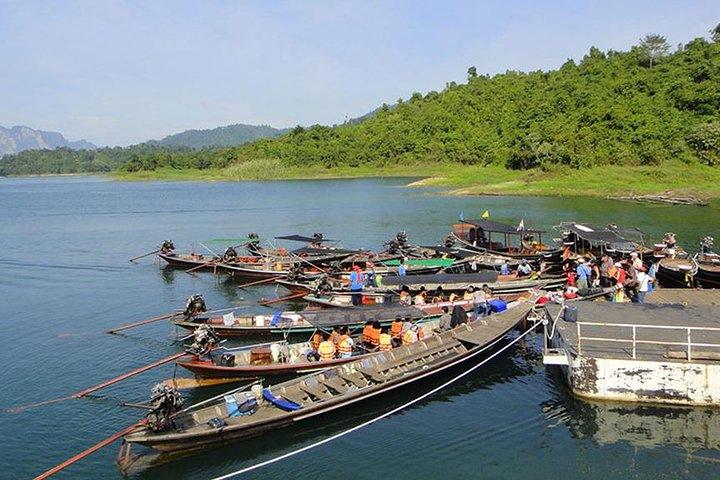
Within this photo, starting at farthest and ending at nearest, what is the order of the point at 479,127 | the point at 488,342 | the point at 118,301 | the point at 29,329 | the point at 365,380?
1. the point at 479,127
2. the point at 118,301
3. the point at 29,329
4. the point at 488,342
5. the point at 365,380

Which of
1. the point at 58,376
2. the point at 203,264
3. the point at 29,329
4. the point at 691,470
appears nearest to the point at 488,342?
the point at 691,470

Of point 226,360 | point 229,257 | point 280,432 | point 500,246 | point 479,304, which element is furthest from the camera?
point 229,257

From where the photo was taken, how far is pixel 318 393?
17.7m

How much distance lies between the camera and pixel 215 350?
2084 centimetres

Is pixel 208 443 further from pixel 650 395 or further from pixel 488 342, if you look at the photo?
pixel 650 395

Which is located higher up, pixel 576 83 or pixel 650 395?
pixel 576 83

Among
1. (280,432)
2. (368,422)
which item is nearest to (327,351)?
(368,422)

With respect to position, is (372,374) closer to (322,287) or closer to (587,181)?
(322,287)

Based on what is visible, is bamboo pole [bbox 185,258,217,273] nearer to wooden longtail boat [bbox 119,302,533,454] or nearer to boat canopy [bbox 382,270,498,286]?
boat canopy [bbox 382,270,498,286]

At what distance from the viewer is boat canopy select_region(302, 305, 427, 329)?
22.5 meters

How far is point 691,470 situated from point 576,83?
119092 millimetres

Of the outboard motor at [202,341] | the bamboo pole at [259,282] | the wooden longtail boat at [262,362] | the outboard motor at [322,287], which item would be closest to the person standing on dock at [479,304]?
the wooden longtail boat at [262,362]

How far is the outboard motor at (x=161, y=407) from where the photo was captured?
585 inches

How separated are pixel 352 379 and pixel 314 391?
1.35 metres
